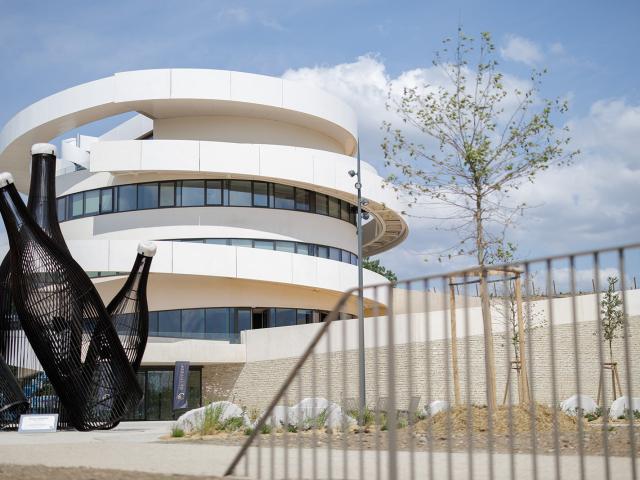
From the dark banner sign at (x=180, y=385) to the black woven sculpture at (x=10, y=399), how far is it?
40.2ft

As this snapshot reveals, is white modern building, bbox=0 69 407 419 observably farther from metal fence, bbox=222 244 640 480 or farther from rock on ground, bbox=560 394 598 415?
rock on ground, bbox=560 394 598 415

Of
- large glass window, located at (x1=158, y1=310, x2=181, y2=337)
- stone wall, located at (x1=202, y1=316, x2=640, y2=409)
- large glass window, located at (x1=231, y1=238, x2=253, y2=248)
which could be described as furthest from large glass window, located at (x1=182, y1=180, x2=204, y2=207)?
stone wall, located at (x1=202, y1=316, x2=640, y2=409)

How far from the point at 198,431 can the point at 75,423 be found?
207 inches

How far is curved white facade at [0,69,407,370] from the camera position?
A: 37.0m

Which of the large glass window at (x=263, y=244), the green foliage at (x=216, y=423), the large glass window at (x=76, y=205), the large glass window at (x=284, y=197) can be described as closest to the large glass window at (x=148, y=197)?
the large glass window at (x=76, y=205)

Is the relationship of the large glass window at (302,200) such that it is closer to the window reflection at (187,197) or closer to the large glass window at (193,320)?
the window reflection at (187,197)

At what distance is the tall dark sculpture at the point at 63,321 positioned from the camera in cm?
2047

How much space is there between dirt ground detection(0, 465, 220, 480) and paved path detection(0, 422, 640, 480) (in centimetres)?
49

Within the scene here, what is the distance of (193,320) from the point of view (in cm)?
3903

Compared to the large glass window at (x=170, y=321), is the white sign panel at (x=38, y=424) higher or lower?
lower

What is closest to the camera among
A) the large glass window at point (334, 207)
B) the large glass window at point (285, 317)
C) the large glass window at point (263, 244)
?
the large glass window at point (263, 244)

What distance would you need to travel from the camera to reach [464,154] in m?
18.4

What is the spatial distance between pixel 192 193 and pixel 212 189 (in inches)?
36.2

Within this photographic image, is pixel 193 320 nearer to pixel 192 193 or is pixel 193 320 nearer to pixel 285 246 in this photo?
pixel 285 246
